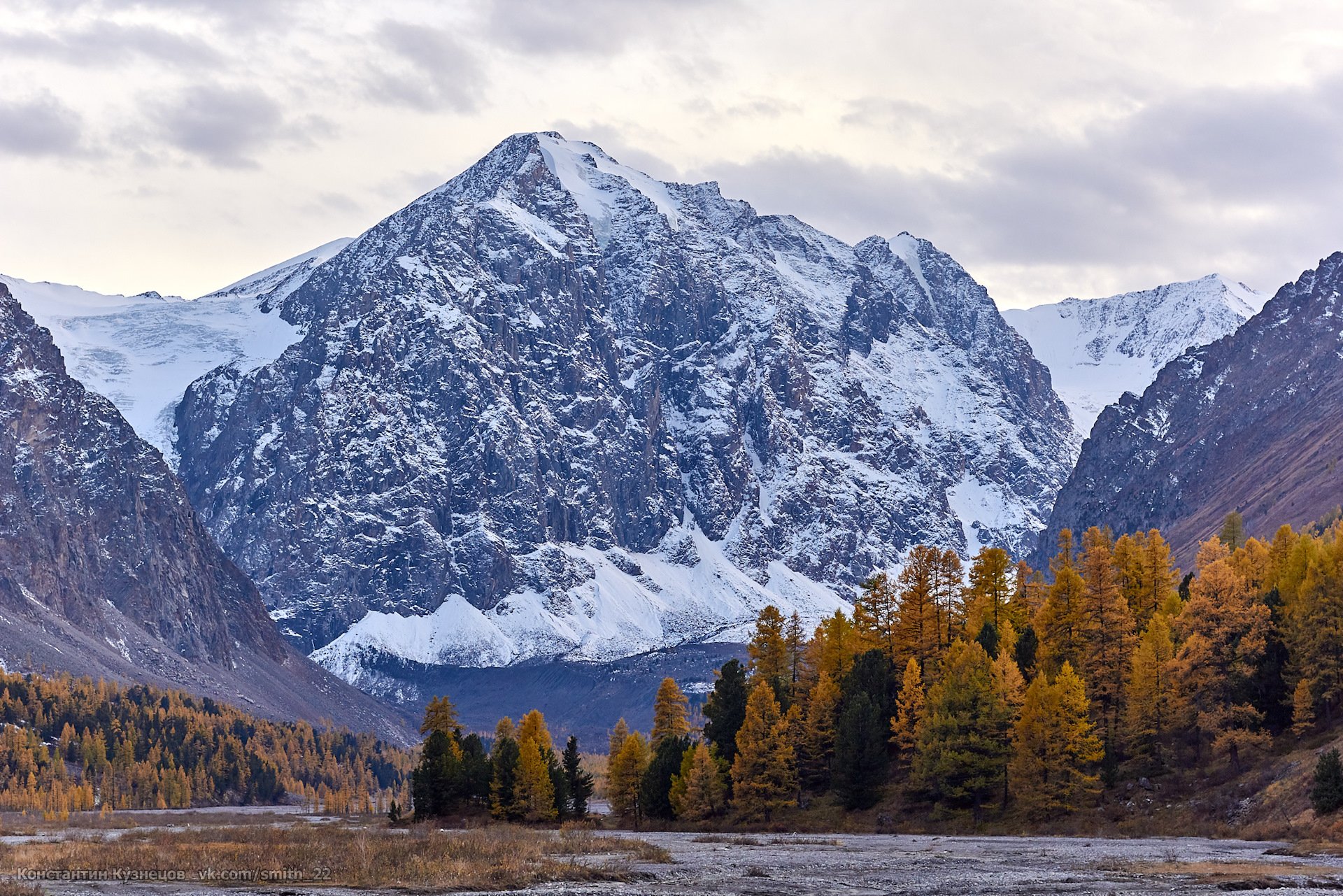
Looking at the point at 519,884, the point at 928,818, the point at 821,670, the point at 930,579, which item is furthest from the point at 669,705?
the point at 519,884

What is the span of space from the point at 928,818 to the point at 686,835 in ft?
55.3

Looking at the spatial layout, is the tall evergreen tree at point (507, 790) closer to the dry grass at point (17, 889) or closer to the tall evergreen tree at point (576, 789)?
the tall evergreen tree at point (576, 789)

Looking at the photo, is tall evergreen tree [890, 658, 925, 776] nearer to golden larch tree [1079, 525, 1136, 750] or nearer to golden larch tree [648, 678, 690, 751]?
golden larch tree [1079, 525, 1136, 750]

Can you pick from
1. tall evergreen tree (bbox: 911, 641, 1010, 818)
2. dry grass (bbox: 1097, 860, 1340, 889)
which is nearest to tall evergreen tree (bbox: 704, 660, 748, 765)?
tall evergreen tree (bbox: 911, 641, 1010, 818)

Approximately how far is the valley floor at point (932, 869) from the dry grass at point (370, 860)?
37.9 inches

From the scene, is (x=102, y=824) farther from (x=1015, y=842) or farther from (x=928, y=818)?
(x=1015, y=842)

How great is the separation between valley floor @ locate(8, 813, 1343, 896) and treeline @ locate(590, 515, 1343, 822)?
10004 millimetres

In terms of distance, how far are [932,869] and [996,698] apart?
34179mm

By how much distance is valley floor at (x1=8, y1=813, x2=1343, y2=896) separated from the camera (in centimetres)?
6531

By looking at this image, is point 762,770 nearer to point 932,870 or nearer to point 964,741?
point 964,741

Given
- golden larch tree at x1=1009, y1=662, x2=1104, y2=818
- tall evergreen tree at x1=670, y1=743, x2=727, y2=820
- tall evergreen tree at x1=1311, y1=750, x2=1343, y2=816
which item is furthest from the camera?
tall evergreen tree at x1=670, y1=743, x2=727, y2=820

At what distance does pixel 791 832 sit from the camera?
380 ft

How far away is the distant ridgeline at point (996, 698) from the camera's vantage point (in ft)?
341

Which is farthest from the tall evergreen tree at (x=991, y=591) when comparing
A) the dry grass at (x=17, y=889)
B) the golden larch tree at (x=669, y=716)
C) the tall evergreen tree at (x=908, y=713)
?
the dry grass at (x=17, y=889)
